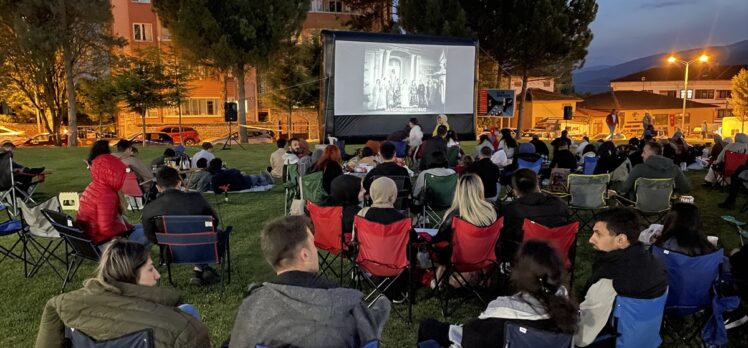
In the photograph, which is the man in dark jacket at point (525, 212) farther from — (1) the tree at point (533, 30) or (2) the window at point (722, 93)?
(2) the window at point (722, 93)

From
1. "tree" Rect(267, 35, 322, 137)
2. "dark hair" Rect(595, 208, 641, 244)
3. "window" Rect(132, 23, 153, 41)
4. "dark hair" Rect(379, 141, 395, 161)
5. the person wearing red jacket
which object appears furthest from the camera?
"window" Rect(132, 23, 153, 41)

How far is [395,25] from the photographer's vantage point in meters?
29.2

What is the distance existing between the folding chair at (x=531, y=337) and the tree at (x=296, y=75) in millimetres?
25377

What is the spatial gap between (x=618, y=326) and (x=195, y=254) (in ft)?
10.6

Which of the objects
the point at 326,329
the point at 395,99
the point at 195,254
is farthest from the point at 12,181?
the point at 395,99

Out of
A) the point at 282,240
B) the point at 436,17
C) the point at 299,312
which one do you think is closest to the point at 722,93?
the point at 436,17

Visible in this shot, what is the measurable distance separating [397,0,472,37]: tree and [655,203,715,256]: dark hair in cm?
2235

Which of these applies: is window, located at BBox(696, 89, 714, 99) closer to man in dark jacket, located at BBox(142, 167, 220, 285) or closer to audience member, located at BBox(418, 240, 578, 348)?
man in dark jacket, located at BBox(142, 167, 220, 285)

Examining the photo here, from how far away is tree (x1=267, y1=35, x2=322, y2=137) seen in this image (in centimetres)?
2761

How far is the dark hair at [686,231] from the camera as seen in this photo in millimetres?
3498

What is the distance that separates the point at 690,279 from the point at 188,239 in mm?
3699

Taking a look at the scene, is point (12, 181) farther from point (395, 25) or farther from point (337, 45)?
point (395, 25)

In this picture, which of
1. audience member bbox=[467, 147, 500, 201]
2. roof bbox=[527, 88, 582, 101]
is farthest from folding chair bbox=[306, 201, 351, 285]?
roof bbox=[527, 88, 582, 101]

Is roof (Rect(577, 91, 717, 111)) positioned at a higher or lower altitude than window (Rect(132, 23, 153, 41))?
lower
